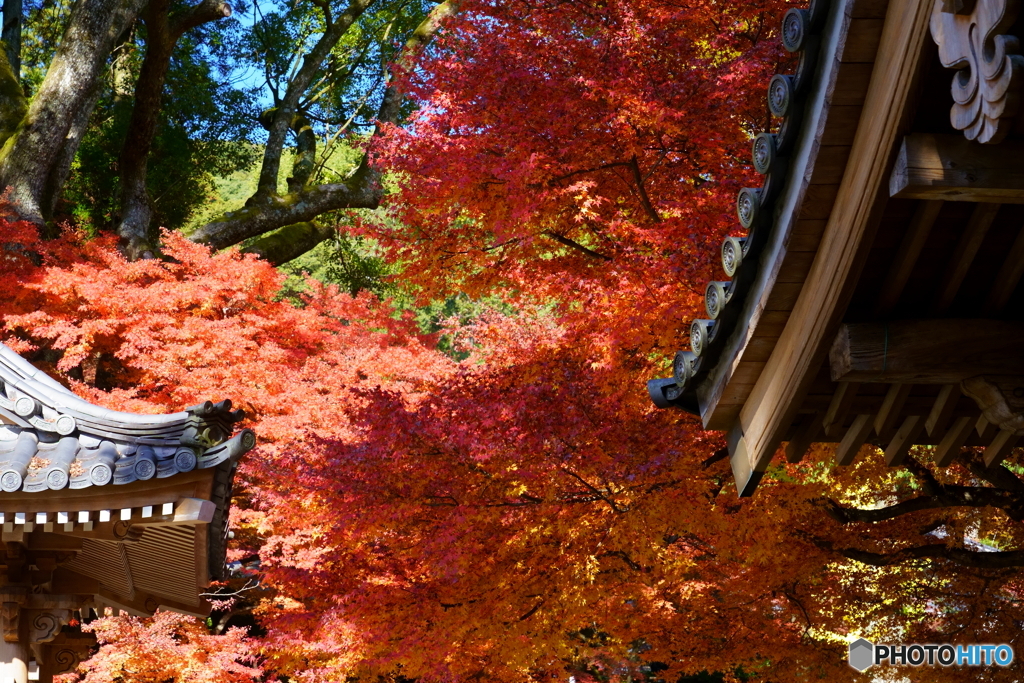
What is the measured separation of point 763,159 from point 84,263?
399 inches

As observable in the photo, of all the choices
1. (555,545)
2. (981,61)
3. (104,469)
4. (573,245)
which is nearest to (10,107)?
(573,245)

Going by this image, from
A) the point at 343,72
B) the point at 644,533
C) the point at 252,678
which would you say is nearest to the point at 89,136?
the point at 343,72

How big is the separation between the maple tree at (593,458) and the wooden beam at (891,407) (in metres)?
2.44

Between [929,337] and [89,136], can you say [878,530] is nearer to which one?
[929,337]

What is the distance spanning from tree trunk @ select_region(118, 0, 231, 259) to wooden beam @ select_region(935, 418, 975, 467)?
38.4ft

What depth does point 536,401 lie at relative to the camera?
6.16 meters

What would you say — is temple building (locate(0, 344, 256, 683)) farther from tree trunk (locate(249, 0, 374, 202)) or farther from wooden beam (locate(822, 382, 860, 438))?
tree trunk (locate(249, 0, 374, 202))

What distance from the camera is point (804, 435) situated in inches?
121

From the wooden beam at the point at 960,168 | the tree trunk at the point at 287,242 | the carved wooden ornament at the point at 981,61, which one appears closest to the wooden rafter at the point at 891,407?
the wooden beam at the point at 960,168

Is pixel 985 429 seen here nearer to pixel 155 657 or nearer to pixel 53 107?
pixel 155 657

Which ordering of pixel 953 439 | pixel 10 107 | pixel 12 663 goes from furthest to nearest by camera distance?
1. pixel 10 107
2. pixel 12 663
3. pixel 953 439

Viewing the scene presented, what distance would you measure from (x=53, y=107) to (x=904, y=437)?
11262mm

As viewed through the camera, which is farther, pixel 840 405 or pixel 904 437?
pixel 904 437

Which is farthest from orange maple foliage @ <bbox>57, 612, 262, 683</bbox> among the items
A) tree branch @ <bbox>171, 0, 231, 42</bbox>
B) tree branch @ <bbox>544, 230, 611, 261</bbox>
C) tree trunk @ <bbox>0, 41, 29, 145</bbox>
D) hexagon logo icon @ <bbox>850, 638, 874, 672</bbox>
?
tree branch @ <bbox>171, 0, 231, 42</bbox>
